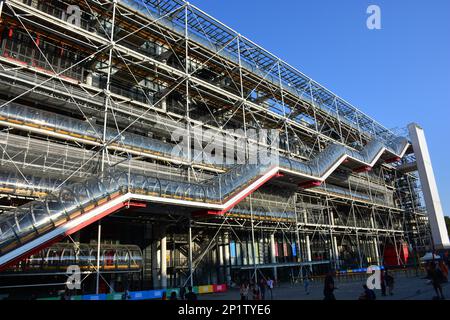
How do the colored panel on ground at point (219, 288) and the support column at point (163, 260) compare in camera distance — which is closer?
the support column at point (163, 260)

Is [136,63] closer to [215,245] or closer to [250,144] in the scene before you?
[250,144]

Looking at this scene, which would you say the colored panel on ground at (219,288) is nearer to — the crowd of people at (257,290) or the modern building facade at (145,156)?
the modern building facade at (145,156)

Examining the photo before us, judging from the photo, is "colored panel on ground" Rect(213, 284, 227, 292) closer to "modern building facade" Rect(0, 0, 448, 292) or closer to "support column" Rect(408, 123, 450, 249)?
"modern building facade" Rect(0, 0, 448, 292)

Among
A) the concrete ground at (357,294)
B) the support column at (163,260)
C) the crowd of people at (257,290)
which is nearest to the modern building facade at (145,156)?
the support column at (163,260)

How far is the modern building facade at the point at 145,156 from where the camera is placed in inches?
492

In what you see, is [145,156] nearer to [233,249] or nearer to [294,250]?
[233,249]

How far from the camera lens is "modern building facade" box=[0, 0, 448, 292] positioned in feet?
41.0

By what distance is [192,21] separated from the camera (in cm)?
2103

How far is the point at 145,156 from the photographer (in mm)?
16734

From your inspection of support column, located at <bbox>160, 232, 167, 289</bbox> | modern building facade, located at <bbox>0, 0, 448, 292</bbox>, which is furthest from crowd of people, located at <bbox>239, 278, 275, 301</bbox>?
support column, located at <bbox>160, 232, 167, 289</bbox>

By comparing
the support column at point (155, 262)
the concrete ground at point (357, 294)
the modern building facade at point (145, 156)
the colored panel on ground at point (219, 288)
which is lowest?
the concrete ground at point (357, 294)

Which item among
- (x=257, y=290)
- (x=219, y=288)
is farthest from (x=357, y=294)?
(x=219, y=288)

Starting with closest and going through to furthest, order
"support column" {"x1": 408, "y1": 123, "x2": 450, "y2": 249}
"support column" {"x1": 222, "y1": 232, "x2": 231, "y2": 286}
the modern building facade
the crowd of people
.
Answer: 1. the crowd of people
2. the modern building facade
3. "support column" {"x1": 222, "y1": 232, "x2": 231, "y2": 286}
4. "support column" {"x1": 408, "y1": 123, "x2": 450, "y2": 249}
